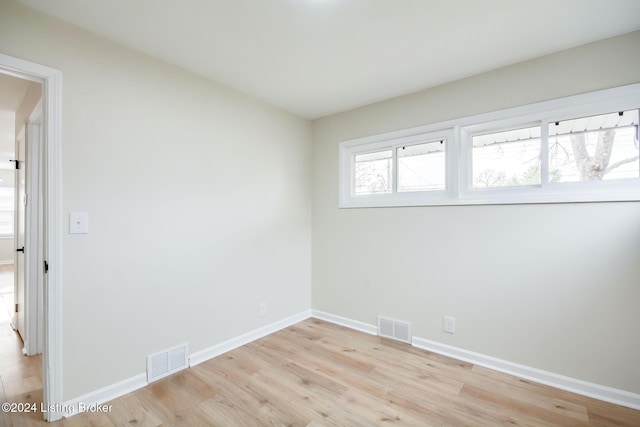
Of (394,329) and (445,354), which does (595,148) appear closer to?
(445,354)

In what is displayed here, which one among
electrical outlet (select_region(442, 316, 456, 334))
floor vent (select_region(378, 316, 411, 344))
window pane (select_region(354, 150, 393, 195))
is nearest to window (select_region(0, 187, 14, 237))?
window pane (select_region(354, 150, 393, 195))

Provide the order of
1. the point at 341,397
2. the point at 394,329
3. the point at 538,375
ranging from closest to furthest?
the point at 341,397
the point at 538,375
the point at 394,329

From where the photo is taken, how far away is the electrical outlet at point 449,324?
2.58m

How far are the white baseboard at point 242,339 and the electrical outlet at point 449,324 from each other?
165 centimetres

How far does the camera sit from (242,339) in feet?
9.27

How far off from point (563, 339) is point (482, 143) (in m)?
1.67

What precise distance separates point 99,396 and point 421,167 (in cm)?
322

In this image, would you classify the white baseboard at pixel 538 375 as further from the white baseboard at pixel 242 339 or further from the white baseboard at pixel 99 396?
the white baseboard at pixel 99 396

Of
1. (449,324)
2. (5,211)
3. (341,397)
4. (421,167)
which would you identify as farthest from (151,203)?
(5,211)

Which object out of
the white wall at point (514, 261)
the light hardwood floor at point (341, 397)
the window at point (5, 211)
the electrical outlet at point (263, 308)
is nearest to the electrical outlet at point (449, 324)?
the white wall at point (514, 261)

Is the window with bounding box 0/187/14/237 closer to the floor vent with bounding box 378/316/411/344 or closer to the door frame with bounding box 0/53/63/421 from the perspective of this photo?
the door frame with bounding box 0/53/63/421

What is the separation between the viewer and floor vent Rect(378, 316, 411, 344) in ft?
9.35

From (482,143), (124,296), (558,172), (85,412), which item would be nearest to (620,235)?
(558,172)

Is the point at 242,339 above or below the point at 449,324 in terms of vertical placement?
below
